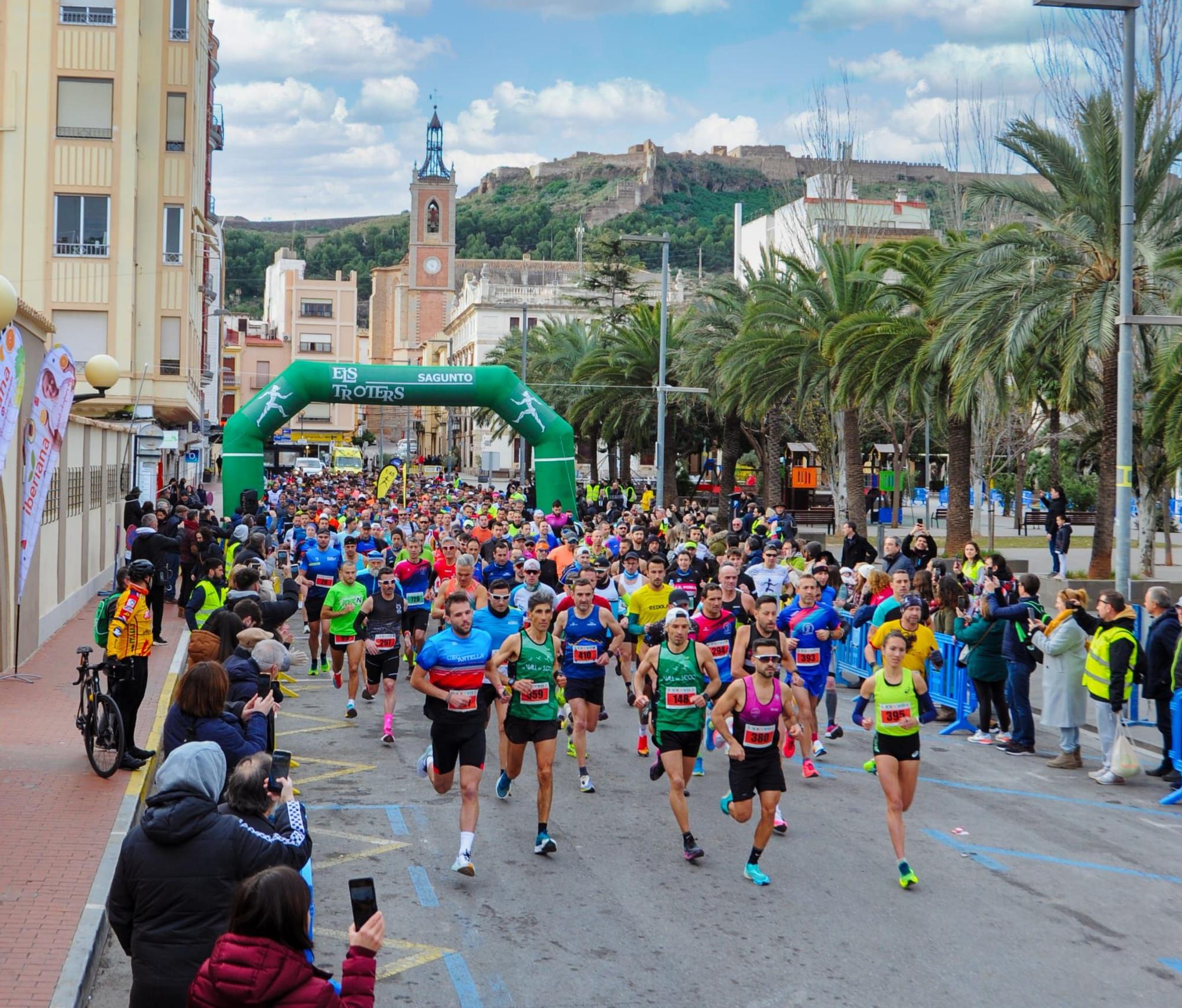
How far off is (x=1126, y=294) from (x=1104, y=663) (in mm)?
5215

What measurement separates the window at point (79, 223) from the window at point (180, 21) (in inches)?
274

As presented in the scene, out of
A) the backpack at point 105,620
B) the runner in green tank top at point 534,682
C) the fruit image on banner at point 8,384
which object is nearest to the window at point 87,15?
the fruit image on banner at point 8,384

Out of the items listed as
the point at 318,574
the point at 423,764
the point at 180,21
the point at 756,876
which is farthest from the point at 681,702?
the point at 180,21

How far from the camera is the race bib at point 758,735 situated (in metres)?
9.03

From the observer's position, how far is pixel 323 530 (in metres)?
17.3

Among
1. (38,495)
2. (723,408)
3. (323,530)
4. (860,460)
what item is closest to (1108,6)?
(323,530)

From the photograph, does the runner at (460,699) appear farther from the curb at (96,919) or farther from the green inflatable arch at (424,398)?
the green inflatable arch at (424,398)

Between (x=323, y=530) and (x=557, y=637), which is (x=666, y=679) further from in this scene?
(x=323, y=530)

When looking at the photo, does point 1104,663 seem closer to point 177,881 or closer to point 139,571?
point 139,571

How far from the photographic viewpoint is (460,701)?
9.09 meters

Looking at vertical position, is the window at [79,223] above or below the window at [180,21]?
below

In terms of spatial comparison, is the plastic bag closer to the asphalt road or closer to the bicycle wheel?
the asphalt road

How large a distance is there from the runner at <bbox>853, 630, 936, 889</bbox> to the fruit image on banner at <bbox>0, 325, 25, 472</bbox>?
7.68m

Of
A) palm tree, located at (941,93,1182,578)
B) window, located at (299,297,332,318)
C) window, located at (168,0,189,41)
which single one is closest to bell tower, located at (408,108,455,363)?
window, located at (299,297,332,318)
